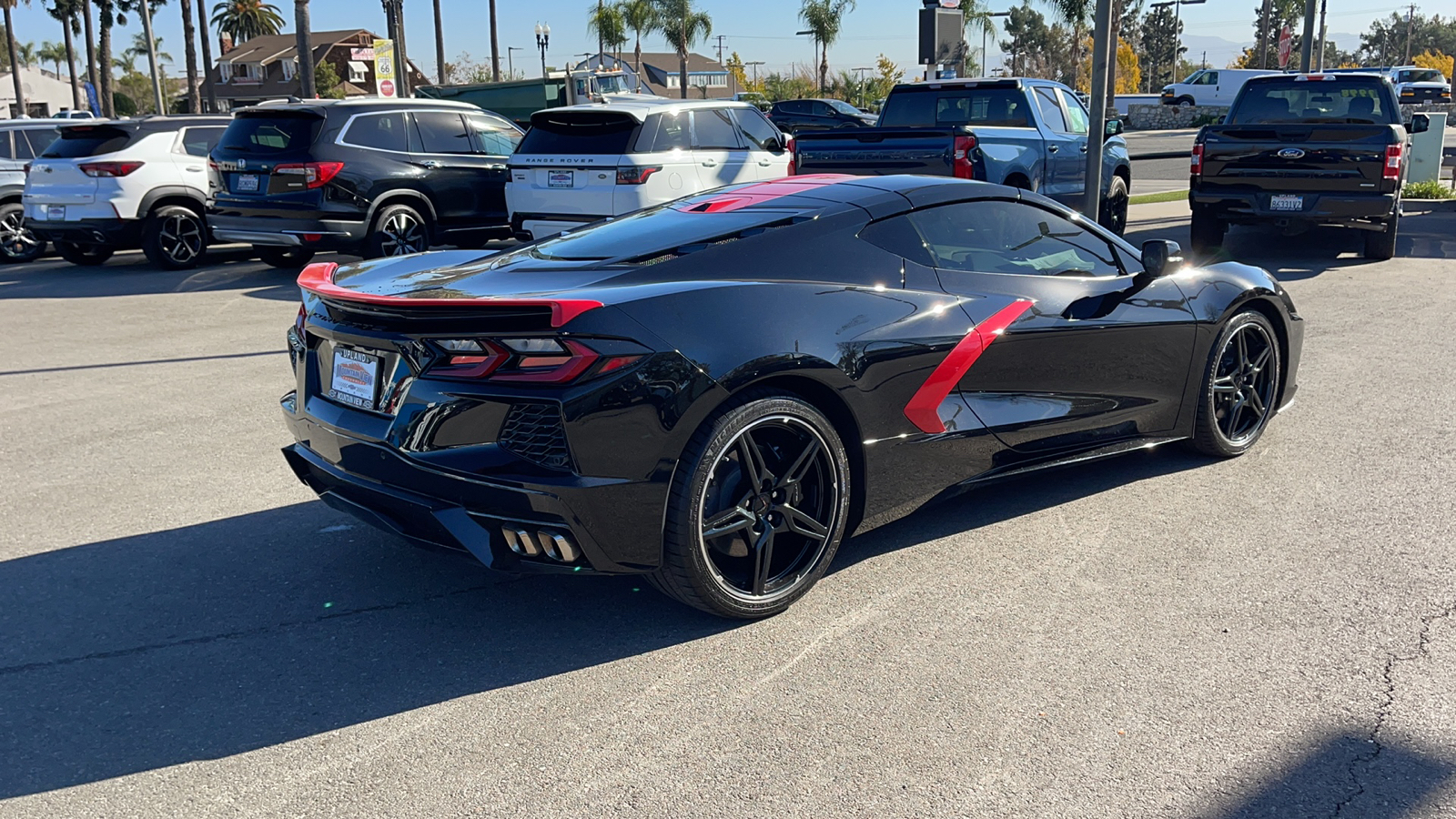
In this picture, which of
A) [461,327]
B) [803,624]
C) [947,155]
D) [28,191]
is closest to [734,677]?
[803,624]

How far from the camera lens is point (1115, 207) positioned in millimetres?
14102

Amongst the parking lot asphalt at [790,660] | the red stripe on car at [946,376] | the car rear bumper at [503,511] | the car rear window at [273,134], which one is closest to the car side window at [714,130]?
the car rear window at [273,134]

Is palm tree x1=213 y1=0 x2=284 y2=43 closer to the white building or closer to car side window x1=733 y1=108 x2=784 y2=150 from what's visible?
the white building

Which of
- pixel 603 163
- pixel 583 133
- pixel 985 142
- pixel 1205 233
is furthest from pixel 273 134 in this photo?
pixel 1205 233

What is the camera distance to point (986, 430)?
4.45 meters

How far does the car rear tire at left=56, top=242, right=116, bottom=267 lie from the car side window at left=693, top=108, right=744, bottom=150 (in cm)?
713

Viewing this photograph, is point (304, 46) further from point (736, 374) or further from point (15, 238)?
point (736, 374)

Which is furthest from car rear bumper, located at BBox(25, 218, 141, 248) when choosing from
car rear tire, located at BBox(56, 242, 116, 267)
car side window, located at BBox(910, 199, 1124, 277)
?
car side window, located at BBox(910, 199, 1124, 277)

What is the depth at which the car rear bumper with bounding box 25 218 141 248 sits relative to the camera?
508 inches

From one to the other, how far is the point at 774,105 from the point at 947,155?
26292 millimetres

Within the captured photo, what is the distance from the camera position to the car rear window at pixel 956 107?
1305cm

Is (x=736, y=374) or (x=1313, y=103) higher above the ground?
(x=1313, y=103)

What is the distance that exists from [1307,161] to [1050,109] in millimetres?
2912

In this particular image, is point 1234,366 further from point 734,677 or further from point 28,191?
point 28,191
